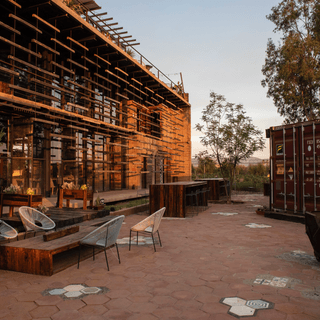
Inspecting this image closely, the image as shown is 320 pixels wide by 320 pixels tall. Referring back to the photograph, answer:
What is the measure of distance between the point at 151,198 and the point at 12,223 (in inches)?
185

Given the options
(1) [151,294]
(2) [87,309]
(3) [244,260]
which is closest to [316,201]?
(3) [244,260]

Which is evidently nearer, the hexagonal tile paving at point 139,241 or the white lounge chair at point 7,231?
the white lounge chair at point 7,231

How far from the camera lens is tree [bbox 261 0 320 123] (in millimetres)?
21203

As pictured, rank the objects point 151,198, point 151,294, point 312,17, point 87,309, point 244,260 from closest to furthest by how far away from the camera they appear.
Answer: point 87,309 → point 151,294 → point 244,260 → point 151,198 → point 312,17

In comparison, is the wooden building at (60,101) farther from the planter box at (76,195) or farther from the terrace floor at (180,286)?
the terrace floor at (180,286)

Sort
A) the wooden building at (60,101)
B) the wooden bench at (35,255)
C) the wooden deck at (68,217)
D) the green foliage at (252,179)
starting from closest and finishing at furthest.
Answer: the wooden bench at (35,255) < the wooden deck at (68,217) < the wooden building at (60,101) < the green foliage at (252,179)

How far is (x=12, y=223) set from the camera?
239 inches

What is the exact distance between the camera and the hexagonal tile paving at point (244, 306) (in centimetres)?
290

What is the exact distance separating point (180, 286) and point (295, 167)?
6.44m

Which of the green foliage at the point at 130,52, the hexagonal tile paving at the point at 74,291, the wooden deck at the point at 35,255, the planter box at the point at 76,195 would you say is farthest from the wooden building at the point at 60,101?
the hexagonal tile paving at the point at 74,291

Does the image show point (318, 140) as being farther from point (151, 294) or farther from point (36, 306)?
point (36, 306)

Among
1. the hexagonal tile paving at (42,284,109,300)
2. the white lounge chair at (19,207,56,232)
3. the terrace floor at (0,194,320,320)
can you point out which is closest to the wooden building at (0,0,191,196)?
the white lounge chair at (19,207,56,232)

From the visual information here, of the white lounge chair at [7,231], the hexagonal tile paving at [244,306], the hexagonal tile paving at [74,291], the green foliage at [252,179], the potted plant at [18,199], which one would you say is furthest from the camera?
the green foliage at [252,179]

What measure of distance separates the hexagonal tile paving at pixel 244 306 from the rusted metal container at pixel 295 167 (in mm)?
5829
